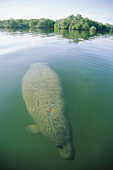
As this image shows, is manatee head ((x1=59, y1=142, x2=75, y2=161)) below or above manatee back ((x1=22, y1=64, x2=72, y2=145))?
below

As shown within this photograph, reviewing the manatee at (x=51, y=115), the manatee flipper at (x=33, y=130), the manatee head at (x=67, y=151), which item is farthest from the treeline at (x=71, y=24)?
the manatee head at (x=67, y=151)

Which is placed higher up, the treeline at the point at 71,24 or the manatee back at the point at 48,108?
the treeline at the point at 71,24

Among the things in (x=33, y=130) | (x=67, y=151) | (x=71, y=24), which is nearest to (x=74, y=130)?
(x=67, y=151)

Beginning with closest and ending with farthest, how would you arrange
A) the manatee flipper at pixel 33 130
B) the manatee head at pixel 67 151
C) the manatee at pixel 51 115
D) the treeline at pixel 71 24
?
the manatee head at pixel 67 151 → the manatee at pixel 51 115 → the manatee flipper at pixel 33 130 → the treeline at pixel 71 24

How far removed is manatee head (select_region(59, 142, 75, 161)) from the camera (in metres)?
2.96

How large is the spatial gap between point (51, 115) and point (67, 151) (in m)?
1.23

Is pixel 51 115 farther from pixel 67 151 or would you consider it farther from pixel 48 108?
pixel 67 151

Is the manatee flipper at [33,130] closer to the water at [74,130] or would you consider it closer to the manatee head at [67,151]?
the water at [74,130]

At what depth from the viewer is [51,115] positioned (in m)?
3.48

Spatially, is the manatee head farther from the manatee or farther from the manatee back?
the manatee back

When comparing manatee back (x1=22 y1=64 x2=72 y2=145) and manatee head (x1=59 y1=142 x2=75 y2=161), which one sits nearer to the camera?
manatee head (x1=59 y1=142 x2=75 y2=161)

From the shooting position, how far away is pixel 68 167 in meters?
2.91

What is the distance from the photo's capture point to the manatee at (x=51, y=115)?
122 inches

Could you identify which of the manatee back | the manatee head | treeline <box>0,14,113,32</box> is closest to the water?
the manatee head
